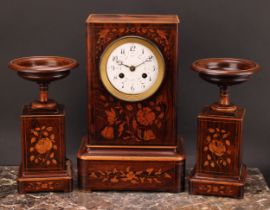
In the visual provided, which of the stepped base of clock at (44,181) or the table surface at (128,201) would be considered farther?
the stepped base of clock at (44,181)

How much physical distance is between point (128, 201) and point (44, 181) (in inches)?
13.6

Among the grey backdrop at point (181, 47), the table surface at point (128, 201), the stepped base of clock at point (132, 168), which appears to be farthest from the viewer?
the grey backdrop at point (181, 47)

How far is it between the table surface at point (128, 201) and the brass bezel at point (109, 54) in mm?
392

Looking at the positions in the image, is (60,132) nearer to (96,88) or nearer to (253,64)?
(96,88)

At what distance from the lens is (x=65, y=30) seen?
3086mm

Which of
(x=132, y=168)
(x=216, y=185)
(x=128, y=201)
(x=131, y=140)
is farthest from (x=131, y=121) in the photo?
(x=216, y=185)

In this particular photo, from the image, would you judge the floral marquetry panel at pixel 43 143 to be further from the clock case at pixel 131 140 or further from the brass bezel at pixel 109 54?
the brass bezel at pixel 109 54

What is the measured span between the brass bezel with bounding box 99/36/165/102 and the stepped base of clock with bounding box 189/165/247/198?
1.25 feet

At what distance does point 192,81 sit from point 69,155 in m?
0.65

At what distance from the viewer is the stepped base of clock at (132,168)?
9.21 feet

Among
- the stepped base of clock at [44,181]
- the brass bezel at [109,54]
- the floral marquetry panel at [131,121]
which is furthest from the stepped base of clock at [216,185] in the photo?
the stepped base of clock at [44,181]

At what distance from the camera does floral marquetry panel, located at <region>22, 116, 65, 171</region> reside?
276cm

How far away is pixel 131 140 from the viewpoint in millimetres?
2820

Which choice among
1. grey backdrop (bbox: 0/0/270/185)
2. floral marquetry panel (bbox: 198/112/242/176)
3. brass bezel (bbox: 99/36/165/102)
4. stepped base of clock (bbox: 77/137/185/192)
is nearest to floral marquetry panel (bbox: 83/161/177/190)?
stepped base of clock (bbox: 77/137/185/192)
